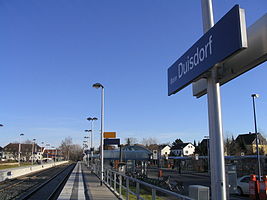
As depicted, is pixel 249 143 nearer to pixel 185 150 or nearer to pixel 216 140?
pixel 185 150

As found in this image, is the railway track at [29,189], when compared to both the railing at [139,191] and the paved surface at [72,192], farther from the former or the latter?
the railing at [139,191]

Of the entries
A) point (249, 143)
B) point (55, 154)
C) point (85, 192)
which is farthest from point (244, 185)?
point (55, 154)

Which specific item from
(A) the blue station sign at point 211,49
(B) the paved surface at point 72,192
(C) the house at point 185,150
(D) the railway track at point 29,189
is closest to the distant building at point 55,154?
(C) the house at point 185,150

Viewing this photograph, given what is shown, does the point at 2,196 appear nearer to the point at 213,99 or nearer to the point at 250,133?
the point at 213,99

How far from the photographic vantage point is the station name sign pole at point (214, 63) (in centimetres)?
331

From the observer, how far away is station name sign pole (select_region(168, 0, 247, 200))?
3312 millimetres

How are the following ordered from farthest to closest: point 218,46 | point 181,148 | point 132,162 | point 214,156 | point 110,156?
1. point 181,148
2. point 110,156
3. point 132,162
4. point 214,156
5. point 218,46

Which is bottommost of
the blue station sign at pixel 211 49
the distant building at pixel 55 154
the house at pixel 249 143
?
the distant building at pixel 55 154

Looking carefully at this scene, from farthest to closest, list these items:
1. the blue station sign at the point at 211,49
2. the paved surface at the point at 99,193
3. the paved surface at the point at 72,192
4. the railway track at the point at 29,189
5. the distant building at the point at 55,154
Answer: the distant building at the point at 55,154
the railway track at the point at 29,189
the paved surface at the point at 99,193
the paved surface at the point at 72,192
the blue station sign at the point at 211,49

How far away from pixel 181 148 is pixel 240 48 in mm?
109343

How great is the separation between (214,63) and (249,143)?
246 feet

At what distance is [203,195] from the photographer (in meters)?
4.46

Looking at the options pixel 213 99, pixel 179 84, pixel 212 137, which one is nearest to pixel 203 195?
pixel 212 137

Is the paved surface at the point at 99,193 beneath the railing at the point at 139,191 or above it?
beneath
